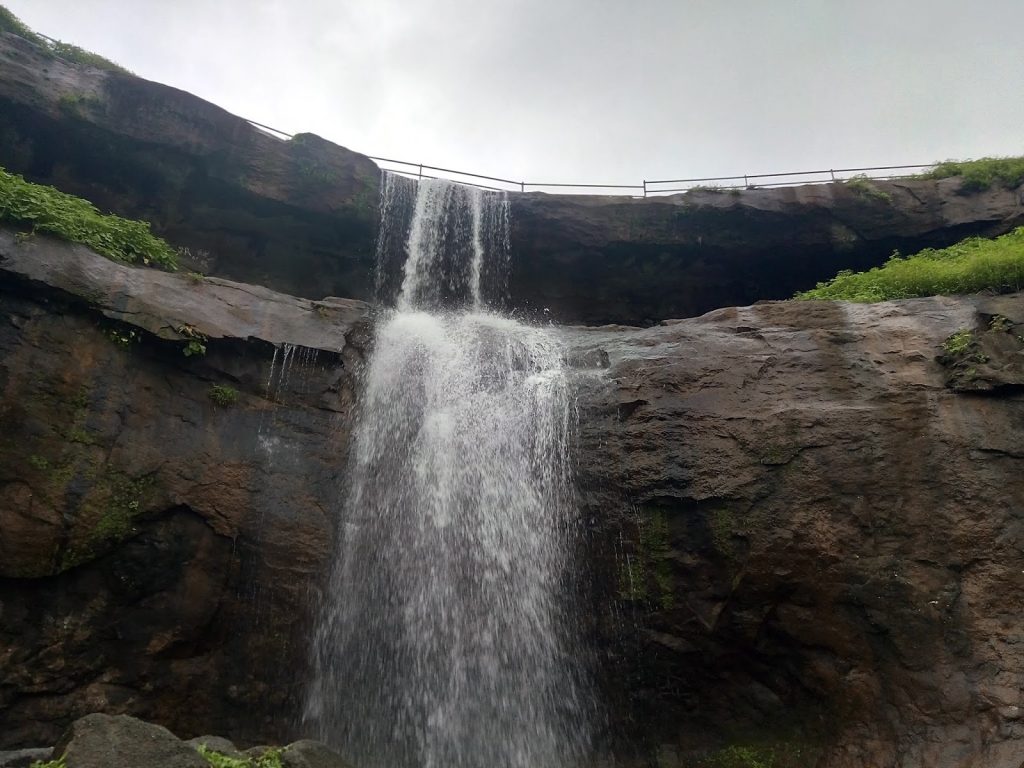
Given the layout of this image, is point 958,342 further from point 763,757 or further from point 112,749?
point 112,749

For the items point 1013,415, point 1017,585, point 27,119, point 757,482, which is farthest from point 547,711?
point 27,119

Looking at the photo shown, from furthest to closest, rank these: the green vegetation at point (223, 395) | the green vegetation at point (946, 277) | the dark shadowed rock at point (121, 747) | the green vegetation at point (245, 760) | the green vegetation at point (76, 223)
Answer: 1. the green vegetation at point (946, 277)
2. the green vegetation at point (223, 395)
3. the green vegetation at point (76, 223)
4. the green vegetation at point (245, 760)
5. the dark shadowed rock at point (121, 747)

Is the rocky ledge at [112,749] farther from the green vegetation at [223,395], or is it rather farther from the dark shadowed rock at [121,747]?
the green vegetation at [223,395]

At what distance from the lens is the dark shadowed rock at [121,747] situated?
186 inches

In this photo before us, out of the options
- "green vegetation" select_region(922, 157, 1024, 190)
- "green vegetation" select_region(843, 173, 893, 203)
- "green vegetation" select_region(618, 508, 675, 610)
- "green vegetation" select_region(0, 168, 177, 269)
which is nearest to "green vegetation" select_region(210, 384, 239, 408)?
"green vegetation" select_region(0, 168, 177, 269)

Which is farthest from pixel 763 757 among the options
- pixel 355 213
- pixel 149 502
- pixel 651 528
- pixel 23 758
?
pixel 355 213

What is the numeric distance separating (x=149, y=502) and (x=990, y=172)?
666 inches

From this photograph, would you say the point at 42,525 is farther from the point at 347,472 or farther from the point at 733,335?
the point at 733,335

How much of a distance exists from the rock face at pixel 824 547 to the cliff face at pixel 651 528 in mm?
27

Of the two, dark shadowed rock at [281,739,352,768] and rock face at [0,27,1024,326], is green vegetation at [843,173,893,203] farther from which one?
dark shadowed rock at [281,739,352,768]

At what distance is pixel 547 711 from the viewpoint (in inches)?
320

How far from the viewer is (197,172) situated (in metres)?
13.2

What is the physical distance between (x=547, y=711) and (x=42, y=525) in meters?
6.20

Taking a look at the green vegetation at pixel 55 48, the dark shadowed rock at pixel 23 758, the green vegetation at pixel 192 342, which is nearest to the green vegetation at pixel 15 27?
the green vegetation at pixel 55 48
